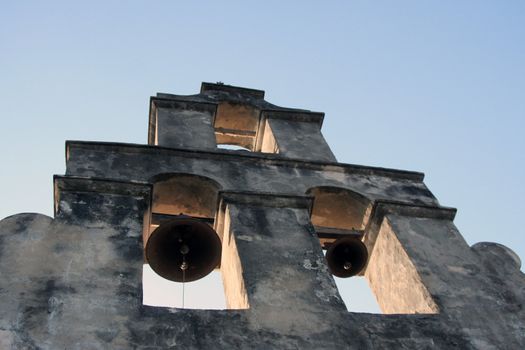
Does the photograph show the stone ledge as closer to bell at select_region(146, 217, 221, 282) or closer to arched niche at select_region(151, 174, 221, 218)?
arched niche at select_region(151, 174, 221, 218)

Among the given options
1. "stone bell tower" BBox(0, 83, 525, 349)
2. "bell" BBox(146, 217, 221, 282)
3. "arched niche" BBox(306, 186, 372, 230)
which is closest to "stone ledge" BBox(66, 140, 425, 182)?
"stone bell tower" BBox(0, 83, 525, 349)

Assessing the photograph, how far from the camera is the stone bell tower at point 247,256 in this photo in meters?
5.92

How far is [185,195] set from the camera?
8820 mm

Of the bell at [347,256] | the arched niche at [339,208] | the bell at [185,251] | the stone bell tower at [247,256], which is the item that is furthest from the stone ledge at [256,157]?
the bell at [185,251]

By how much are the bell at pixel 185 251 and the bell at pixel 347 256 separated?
1574 millimetres

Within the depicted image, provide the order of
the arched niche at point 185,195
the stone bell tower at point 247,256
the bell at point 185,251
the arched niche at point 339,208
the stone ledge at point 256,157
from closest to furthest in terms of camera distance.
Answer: the stone bell tower at point 247,256 < the bell at point 185,251 < the arched niche at point 185,195 < the stone ledge at point 256,157 < the arched niche at point 339,208

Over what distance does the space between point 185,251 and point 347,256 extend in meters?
1.98

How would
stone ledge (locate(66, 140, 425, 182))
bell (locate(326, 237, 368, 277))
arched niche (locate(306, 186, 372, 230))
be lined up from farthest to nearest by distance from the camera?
arched niche (locate(306, 186, 372, 230)), stone ledge (locate(66, 140, 425, 182)), bell (locate(326, 237, 368, 277))

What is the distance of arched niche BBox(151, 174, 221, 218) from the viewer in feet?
28.3

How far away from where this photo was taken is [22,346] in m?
5.45

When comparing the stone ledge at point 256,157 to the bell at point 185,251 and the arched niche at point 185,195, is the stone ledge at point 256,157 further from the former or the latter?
the bell at point 185,251

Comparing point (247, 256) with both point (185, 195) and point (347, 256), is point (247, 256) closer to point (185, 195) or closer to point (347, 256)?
point (347, 256)

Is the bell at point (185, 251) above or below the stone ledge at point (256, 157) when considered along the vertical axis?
below

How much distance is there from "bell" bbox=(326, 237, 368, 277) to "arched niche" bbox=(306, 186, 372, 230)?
0.80 meters
